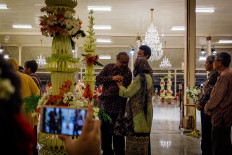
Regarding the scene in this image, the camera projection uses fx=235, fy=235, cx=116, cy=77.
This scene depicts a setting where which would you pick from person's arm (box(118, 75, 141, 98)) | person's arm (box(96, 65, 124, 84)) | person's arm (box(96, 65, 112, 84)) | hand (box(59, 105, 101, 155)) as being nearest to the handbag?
person's arm (box(118, 75, 141, 98))

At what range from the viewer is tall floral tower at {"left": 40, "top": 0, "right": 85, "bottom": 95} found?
218 centimetres

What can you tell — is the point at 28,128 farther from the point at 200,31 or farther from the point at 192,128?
the point at 200,31

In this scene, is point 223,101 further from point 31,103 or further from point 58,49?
point 31,103

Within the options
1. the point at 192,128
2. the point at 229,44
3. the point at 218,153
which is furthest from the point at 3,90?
the point at 229,44

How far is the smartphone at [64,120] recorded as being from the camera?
3.76 ft

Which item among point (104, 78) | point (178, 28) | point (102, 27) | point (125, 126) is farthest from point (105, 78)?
point (178, 28)

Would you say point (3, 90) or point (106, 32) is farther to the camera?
point (106, 32)

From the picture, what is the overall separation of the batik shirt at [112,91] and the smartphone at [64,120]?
1.94 m

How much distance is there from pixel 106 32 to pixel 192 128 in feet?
28.3

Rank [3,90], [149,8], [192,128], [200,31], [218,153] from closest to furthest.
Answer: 1. [3,90]
2. [218,153]
3. [192,128]
4. [149,8]
5. [200,31]

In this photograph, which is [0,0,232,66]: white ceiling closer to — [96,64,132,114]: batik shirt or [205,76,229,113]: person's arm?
[96,64,132,114]: batik shirt

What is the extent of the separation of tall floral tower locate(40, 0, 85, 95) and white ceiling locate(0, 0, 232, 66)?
6485mm

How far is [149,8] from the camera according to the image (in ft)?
29.7

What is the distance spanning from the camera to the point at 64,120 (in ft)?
3.90
